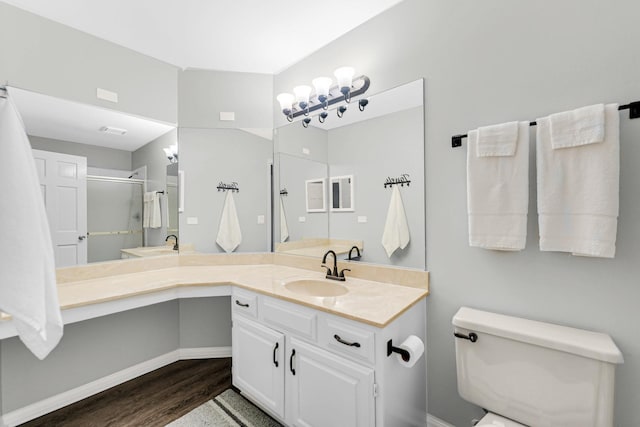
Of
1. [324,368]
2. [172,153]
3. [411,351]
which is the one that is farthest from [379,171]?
[172,153]

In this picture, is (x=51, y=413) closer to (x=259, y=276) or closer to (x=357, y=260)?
(x=259, y=276)

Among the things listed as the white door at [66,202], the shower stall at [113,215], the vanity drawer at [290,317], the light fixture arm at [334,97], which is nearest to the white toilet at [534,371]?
the vanity drawer at [290,317]

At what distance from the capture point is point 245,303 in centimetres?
181

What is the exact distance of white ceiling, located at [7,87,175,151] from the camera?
176 cm

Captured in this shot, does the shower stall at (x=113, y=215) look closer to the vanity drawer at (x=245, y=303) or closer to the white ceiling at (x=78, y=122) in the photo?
the white ceiling at (x=78, y=122)

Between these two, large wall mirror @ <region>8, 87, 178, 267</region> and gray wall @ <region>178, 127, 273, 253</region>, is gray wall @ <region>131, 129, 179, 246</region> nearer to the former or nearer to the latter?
large wall mirror @ <region>8, 87, 178, 267</region>

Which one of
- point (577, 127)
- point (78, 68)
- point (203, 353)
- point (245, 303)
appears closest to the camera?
point (577, 127)

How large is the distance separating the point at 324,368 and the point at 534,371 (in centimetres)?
88

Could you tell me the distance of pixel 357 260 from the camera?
190 centimetres

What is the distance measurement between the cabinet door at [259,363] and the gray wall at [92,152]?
1.48 m

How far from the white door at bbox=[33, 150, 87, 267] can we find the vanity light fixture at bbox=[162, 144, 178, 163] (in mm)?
549

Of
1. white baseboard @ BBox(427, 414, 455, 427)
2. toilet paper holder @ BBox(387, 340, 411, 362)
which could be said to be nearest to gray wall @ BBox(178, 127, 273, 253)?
toilet paper holder @ BBox(387, 340, 411, 362)

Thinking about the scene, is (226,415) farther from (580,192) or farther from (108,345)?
(580,192)

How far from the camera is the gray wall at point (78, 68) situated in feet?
5.52
